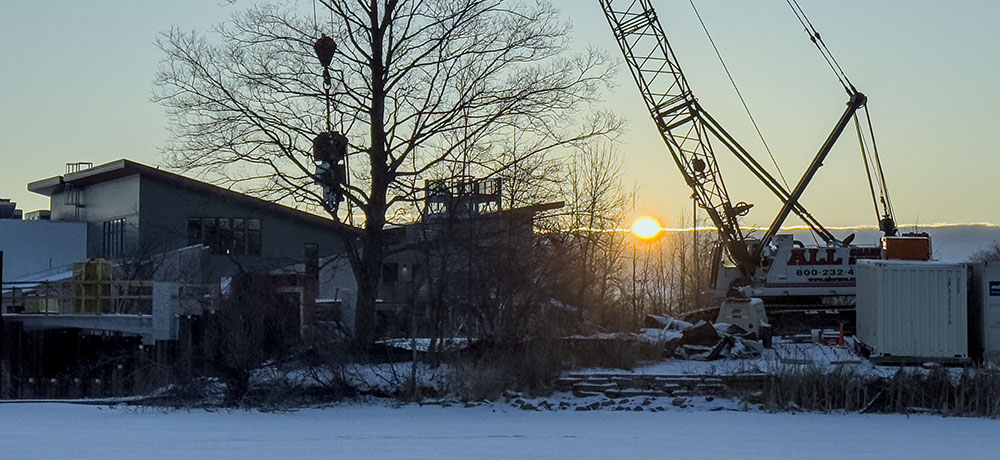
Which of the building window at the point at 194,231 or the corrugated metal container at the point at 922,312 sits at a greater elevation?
the building window at the point at 194,231

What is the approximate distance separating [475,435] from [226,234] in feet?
108

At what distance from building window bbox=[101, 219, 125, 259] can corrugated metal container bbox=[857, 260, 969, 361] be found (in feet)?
110

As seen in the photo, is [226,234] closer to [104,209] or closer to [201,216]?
[201,216]

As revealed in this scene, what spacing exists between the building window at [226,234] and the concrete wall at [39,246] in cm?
672

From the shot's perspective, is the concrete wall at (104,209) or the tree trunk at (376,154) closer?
the tree trunk at (376,154)

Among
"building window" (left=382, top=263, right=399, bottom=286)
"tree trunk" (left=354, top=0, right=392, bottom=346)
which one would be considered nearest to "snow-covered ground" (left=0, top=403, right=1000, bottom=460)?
"tree trunk" (left=354, top=0, right=392, bottom=346)

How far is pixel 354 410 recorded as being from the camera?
25.2 meters

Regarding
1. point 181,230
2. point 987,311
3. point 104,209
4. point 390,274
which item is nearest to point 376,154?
point 987,311

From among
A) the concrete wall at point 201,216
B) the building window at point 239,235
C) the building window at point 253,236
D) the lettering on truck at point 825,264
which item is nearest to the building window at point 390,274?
the concrete wall at point 201,216

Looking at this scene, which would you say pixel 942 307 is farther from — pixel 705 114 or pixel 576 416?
pixel 705 114

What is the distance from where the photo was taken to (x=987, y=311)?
29000mm

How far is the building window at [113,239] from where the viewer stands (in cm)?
5256

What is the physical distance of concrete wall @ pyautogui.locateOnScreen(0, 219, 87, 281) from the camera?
54.6m

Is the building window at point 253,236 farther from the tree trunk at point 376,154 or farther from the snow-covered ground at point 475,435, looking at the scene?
the snow-covered ground at point 475,435
